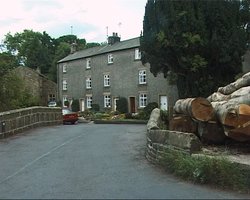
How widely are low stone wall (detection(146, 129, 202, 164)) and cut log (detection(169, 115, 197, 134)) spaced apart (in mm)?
655

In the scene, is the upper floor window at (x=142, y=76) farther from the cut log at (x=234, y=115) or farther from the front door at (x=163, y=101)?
the cut log at (x=234, y=115)

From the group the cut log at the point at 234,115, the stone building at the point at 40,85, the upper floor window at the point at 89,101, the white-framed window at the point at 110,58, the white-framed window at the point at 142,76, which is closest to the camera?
the cut log at the point at 234,115

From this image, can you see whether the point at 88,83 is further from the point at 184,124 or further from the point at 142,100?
the point at 184,124

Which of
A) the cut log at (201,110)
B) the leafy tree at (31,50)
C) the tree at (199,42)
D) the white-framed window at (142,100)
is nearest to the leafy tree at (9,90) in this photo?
the tree at (199,42)

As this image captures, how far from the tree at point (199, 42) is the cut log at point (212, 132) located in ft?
71.6

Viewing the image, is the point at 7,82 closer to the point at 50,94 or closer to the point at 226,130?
the point at 226,130

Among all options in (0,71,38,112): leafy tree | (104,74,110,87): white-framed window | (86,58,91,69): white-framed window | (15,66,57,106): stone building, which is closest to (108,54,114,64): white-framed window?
(104,74,110,87): white-framed window

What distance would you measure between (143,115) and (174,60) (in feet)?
30.1

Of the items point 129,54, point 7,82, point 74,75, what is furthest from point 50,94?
point 7,82

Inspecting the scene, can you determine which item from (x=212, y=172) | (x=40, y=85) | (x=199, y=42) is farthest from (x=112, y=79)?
(x=212, y=172)

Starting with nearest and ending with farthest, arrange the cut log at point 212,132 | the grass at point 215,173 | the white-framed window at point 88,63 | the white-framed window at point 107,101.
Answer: the grass at point 215,173
the cut log at point 212,132
the white-framed window at point 107,101
the white-framed window at point 88,63

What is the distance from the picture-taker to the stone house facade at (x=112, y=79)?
4981 centimetres

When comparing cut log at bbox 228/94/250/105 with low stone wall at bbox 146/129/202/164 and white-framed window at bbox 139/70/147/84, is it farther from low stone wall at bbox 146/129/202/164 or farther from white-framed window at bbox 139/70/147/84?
white-framed window at bbox 139/70/147/84

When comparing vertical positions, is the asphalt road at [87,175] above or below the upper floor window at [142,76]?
below
